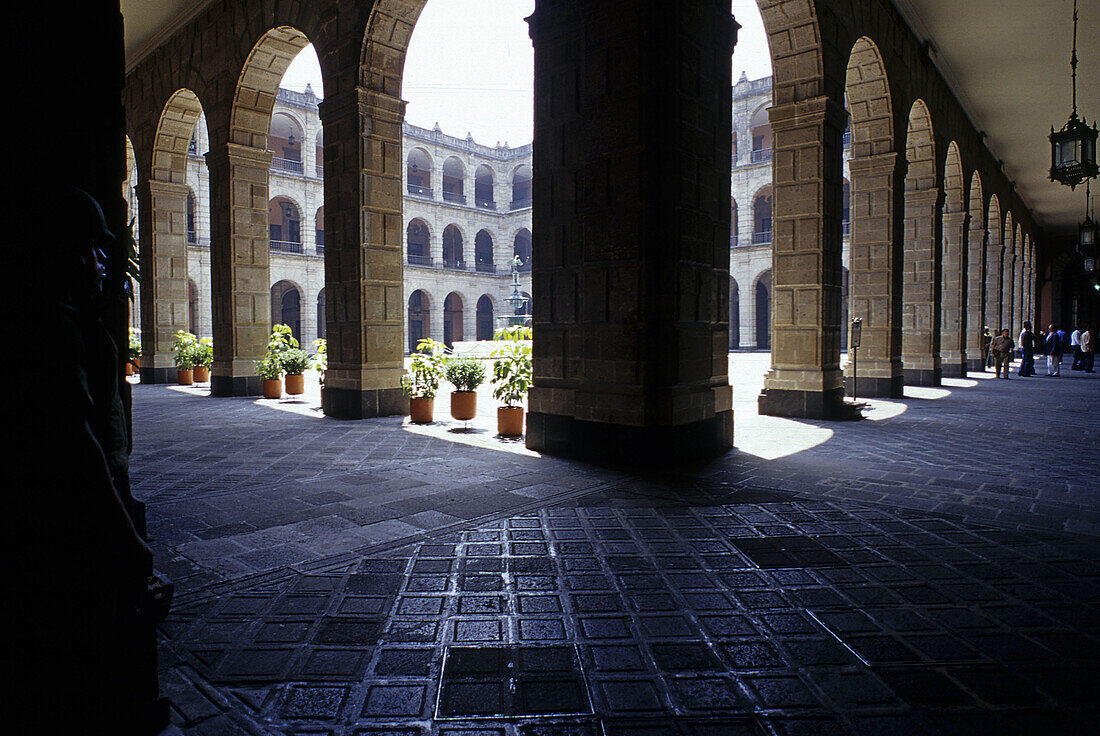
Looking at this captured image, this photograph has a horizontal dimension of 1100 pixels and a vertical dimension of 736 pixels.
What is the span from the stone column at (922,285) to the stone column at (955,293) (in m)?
2.93

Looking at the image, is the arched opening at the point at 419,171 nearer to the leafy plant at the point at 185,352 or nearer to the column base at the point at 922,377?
the leafy plant at the point at 185,352

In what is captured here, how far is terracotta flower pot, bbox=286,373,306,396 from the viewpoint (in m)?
10.8

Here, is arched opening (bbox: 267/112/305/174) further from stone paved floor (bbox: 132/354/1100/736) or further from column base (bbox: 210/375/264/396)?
stone paved floor (bbox: 132/354/1100/736)

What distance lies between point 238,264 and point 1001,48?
14343 millimetres

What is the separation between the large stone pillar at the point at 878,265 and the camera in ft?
34.0

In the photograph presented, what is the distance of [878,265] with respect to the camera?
34.4ft

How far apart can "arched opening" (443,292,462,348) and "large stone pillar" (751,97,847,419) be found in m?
33.2

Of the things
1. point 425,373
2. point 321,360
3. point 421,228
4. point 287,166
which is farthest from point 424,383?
point 421,228

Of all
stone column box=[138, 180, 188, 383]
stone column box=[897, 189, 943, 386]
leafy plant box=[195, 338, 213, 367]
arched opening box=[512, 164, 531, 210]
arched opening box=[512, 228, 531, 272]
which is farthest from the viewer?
arched opening box=[512, 164, 531, 210]

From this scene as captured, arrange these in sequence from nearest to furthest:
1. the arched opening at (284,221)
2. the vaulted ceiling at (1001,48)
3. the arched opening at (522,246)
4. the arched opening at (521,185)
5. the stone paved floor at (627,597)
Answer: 1. the stone paved floor at (627,597)
2. the vaulted ceiling at (1001,48)
3. the arched opening at (284,221)
4. the arched opening at (522,246)
5. the arched opening at (521,185)

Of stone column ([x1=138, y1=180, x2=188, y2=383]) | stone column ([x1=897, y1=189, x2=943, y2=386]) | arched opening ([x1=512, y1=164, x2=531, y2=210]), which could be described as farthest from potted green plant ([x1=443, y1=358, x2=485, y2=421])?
arched opening ([x1=512, y1=164, x2=531, y2=210])

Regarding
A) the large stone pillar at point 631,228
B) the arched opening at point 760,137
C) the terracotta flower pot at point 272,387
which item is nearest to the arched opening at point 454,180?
the arched opening at point 760,137

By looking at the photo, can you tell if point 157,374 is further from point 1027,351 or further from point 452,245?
point 452,245

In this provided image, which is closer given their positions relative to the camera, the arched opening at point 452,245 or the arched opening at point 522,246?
the arched opening at point 452,245
